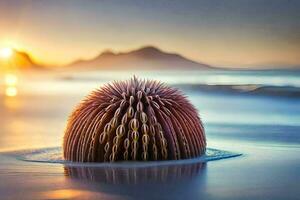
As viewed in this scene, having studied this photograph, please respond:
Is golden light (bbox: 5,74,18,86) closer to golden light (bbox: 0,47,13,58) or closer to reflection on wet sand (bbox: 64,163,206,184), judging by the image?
golden light (bbox: 0,47,13,58)

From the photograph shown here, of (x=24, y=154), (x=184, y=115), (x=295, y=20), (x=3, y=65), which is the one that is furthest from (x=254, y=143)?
(x=3, y=65)

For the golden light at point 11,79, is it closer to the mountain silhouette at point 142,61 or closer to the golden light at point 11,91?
the golden light at point 11,91

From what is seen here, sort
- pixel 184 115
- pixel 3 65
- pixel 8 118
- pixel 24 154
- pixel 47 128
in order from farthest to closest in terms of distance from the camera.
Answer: pixel 3 65 < pixel 8 118 < pixel 47 128 < pixel 24 154 < pixel 184 115

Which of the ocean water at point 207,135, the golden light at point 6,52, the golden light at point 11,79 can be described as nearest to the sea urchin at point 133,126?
the ocean water at point 207,135

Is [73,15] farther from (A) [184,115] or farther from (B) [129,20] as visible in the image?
(A) [184,115]

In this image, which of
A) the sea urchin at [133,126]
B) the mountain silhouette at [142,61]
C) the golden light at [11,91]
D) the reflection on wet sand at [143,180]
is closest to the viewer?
the reflection on wet sand at [143,180]

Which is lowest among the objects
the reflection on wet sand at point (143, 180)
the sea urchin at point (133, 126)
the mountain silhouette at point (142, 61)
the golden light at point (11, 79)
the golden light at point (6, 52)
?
the reflection on wet sand at point (143, 180)

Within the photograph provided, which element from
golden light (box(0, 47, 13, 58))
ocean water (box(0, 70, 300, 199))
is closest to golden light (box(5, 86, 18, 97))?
ocean water (box(0, 70, 300, 199))
